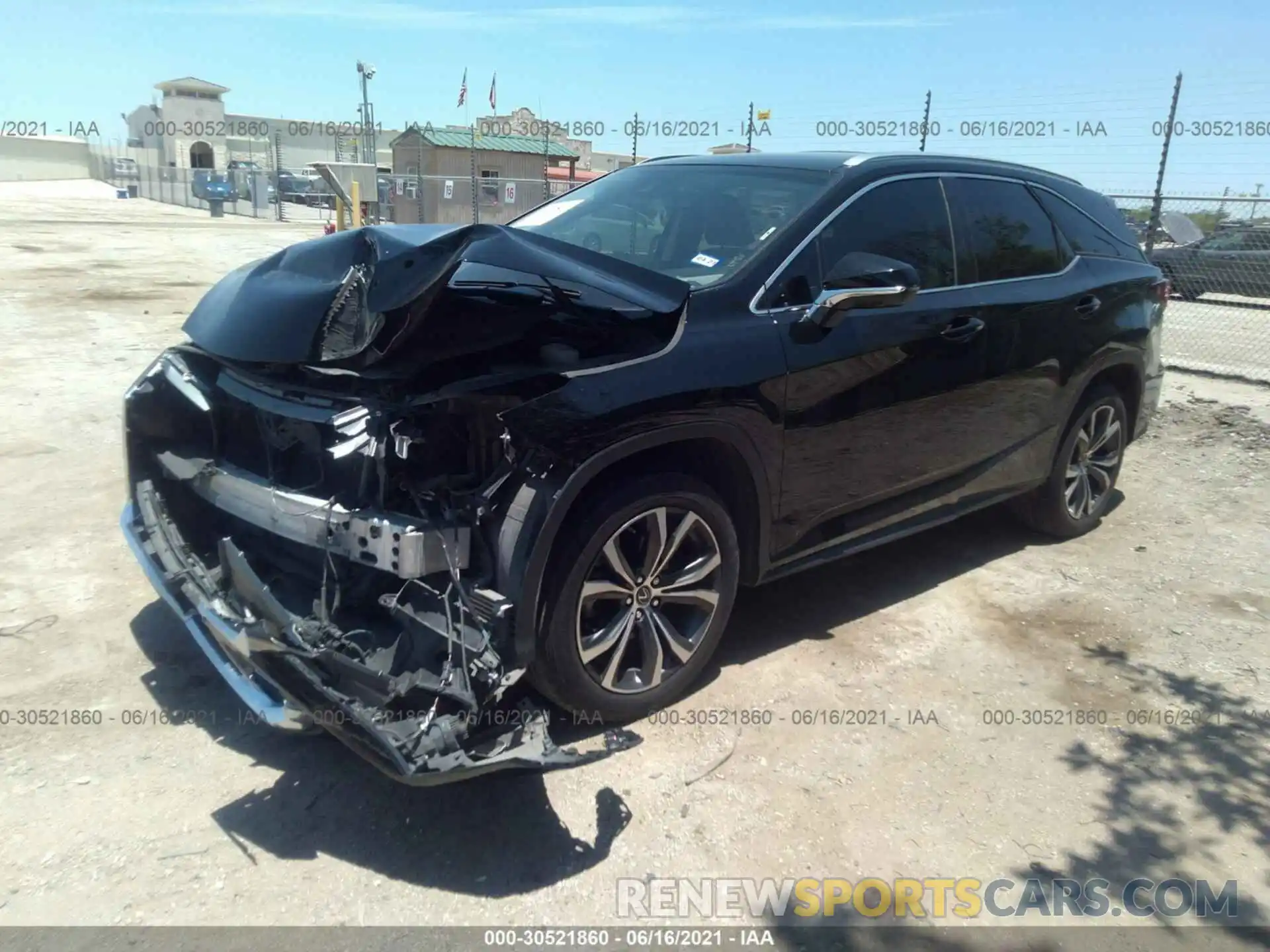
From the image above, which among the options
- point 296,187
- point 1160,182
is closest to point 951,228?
point 1160,182

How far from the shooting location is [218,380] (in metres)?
3.51

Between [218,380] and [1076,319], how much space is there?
157 inches

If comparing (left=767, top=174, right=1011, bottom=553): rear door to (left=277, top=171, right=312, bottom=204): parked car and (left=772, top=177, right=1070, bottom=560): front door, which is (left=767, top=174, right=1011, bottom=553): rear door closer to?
(left=772, top=177, right=1070, bottom=560): front door

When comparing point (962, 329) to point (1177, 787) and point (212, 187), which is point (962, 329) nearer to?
point (1177, 787)

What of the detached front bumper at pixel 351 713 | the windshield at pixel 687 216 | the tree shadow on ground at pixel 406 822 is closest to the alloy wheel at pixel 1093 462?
the windshield at pixel 687 216

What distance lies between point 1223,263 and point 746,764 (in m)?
15.0

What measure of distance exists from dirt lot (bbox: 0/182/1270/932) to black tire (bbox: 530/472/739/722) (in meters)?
0.18

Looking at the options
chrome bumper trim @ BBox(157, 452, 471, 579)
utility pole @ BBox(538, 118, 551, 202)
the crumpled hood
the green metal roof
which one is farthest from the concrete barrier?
chrome bumper trim @ BBox(157, 452, 471, 579)

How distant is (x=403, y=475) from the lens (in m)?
2.89

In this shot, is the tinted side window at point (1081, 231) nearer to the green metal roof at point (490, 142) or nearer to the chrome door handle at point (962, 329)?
the chrome door handle at point (962, 329)

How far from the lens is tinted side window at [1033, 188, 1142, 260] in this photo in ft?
16.0

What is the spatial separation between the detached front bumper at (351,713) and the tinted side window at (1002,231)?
2.87 metres

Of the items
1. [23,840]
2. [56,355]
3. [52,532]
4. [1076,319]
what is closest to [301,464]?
[23,840]

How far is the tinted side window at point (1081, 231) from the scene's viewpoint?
193 inches
